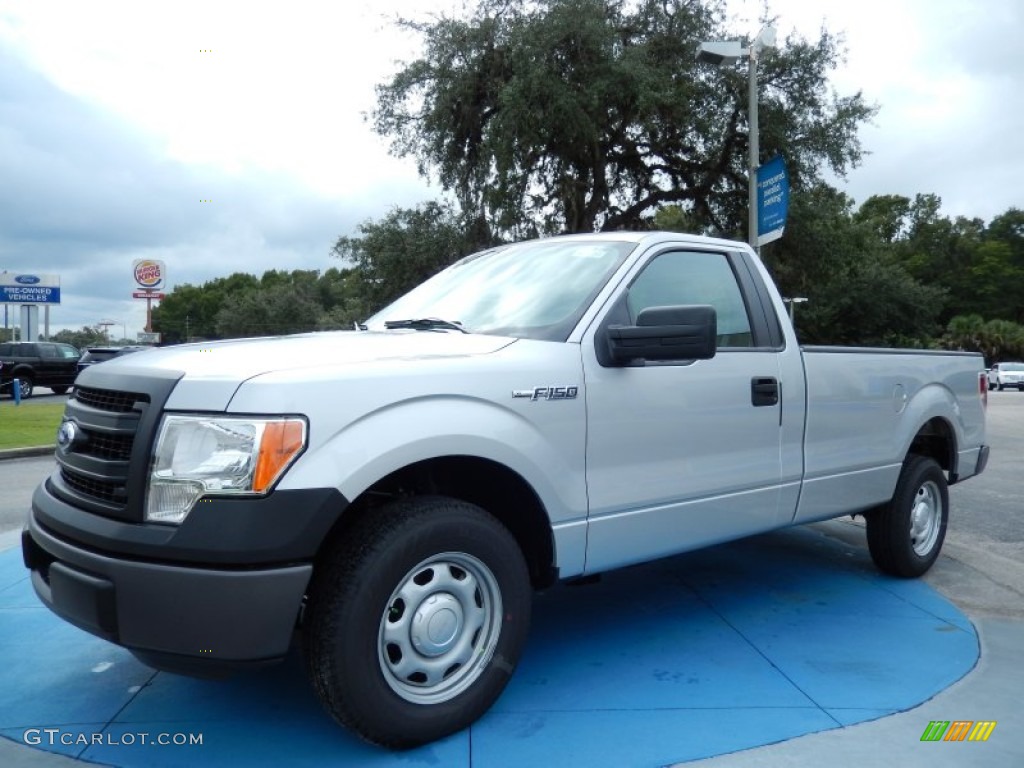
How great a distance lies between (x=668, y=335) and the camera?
10.3ft

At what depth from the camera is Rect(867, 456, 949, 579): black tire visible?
500 cm

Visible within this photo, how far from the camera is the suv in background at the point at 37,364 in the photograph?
26703mm

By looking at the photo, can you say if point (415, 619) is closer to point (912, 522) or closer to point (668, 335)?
point (668, 335)

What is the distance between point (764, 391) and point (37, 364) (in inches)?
1127

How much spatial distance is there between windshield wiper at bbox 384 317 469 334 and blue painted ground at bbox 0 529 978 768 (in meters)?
1.50

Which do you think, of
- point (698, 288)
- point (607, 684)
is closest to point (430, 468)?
point (607, 684)

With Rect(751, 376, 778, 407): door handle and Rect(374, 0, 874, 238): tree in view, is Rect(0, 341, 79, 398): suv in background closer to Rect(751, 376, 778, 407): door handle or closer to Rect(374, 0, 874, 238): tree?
Rect(374, 0, 874, 238): tree

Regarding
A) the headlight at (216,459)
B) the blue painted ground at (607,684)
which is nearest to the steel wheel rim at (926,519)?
the blue painted ground at (607,684)

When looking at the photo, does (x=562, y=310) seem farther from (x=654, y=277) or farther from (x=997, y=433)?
(x=997, y=433)

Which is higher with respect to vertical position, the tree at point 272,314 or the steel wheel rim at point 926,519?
the tree at point 272,314

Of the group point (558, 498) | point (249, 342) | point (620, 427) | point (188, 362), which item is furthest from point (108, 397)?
point (620, 427)

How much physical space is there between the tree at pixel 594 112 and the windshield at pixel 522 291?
1295 centimetres

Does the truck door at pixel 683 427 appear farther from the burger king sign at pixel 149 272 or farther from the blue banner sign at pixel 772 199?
the burger king sign at pixel 149 272

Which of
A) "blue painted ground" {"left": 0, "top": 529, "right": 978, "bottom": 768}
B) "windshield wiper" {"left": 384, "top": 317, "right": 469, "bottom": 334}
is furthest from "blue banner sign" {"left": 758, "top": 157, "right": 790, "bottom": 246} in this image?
"windshield wiper" {"left": 384, "top": 317, "right": 469, "bottom": 334}
